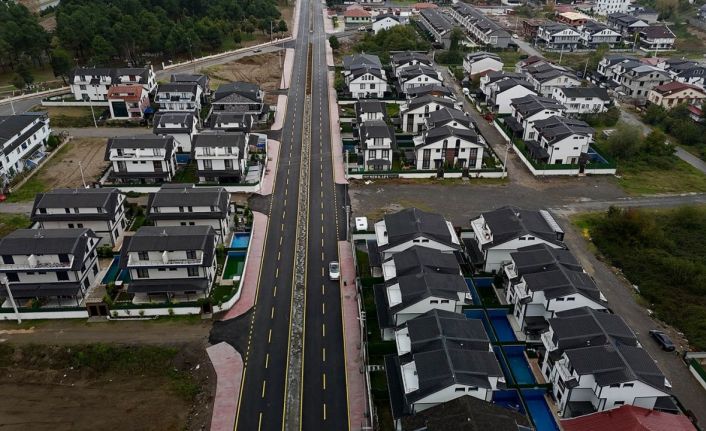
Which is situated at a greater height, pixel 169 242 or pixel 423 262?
pixel 169 242

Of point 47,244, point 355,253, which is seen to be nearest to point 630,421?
point 355,253

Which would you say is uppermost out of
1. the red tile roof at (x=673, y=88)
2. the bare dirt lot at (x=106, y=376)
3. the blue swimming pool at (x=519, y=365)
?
the red tile roof at (x=673, y=88)

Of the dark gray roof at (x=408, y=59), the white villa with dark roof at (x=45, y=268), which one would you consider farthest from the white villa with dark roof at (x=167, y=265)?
the dark gray roof at (x=408, y=59)

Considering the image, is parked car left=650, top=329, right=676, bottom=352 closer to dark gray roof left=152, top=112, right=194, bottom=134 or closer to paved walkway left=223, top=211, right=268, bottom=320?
paved walkway left=223, top=211, right=268, bottom=320

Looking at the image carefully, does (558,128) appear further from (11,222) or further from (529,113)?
(11,222)

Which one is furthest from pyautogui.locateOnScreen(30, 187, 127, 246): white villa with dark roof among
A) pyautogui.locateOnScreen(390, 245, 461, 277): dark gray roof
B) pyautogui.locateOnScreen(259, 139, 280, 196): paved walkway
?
pyautogui.locateOnScreen(390, 245, 461, 277): dark gray roof

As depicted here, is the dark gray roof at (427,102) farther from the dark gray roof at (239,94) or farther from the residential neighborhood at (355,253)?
the dark gray roof at (239,94)
